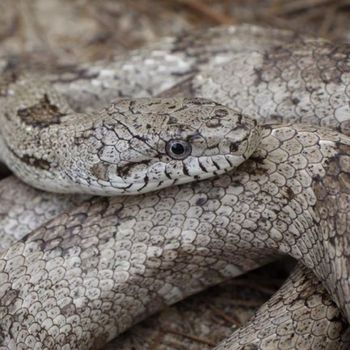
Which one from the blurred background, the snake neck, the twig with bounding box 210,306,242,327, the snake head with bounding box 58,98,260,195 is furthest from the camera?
the blurred background

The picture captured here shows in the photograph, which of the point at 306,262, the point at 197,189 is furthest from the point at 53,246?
the point at 306,262

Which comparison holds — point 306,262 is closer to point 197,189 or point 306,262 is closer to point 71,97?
point 197,189

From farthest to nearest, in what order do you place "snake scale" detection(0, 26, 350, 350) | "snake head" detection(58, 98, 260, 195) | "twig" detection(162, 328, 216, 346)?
"twig" detection(162, 328, 216, 346), "snake head" detection(58, 98, 260, 195), "snake scale" detection(0, 26, 350, 350)

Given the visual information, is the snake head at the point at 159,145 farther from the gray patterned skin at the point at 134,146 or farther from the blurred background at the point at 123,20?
the blurred background at the point at 123,20

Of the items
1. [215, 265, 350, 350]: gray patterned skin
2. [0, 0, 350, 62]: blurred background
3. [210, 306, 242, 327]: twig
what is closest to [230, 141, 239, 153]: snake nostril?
[215, 265, 350, 350]: gray patterned skin

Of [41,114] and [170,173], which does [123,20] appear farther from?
[170,173]

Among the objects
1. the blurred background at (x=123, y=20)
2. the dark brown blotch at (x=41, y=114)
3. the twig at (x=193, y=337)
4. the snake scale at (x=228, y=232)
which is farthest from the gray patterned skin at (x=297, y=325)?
the blurred background at (x=123, y=20)

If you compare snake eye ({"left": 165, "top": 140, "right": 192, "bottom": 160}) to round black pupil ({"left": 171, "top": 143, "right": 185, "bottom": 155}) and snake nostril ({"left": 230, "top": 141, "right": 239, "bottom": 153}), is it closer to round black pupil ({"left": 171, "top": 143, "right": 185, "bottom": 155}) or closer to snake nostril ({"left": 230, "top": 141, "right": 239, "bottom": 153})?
round black pupil ({"left": 171, "top": 143, "right": 185, "bottom": 155})
